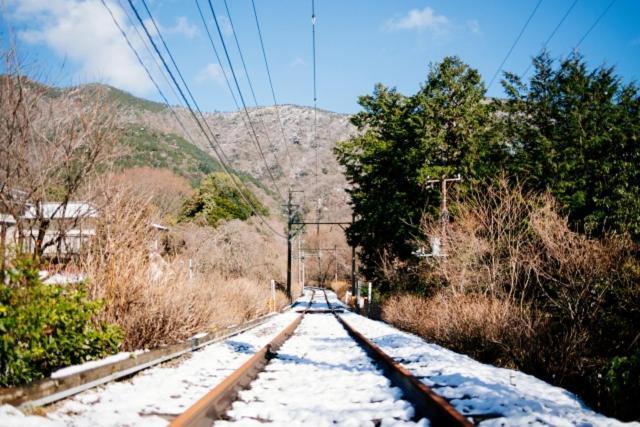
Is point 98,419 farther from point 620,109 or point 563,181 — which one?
point 620,109

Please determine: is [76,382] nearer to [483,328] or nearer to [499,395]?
[499,395]

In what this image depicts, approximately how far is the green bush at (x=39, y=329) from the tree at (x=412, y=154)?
71.3 ft

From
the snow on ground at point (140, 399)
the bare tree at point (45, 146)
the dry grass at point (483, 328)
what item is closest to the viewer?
the snow on ground at point (140, 399)

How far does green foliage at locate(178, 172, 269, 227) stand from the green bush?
170 ft

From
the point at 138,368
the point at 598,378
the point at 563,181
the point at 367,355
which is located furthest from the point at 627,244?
the point at 563,181

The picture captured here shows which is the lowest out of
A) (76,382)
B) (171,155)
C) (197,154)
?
(76,382)

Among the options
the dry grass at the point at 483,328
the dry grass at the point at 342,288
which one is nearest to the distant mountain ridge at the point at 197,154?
the dry grass at the point at 483,328

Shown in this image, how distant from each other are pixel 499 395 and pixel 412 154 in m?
23.3

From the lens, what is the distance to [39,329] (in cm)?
450

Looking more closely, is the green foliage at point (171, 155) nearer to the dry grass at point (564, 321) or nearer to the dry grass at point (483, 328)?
the dry grass at point (483, 328)

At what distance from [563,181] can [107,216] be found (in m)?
26.4

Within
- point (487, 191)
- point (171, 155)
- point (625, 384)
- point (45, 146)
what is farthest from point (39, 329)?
point (171, 155)

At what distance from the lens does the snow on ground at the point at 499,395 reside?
3.95m

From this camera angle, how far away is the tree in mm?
26875
